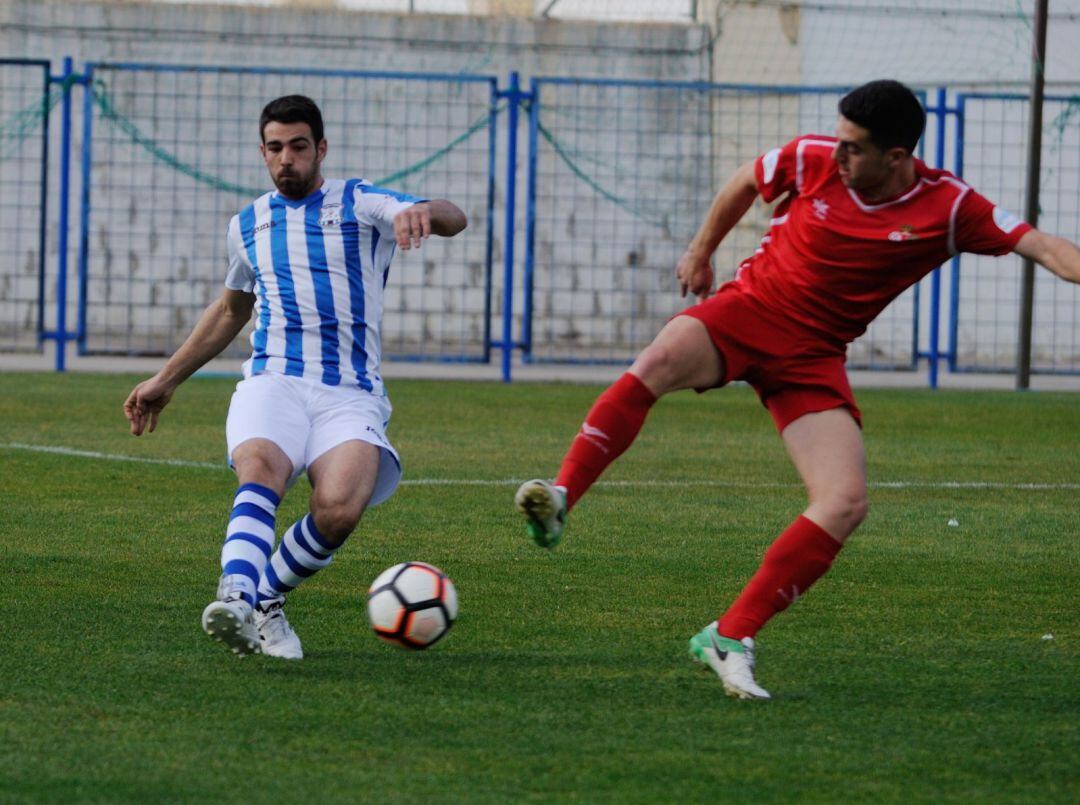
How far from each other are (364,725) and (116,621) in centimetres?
152

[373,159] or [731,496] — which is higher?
[373,159]

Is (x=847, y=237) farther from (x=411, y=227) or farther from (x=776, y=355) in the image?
(x=411, y=227)

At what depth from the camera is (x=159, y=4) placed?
64.4ft

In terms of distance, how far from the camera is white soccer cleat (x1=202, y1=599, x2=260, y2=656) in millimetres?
4594

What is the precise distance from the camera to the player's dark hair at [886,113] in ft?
15.0

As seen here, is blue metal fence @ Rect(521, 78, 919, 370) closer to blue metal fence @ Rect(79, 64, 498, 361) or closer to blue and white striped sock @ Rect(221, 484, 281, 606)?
blue metal fence @ Rect(79, 64, 498, 361)

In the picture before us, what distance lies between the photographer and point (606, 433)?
479cm

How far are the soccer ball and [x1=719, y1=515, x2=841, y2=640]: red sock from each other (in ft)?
2.61

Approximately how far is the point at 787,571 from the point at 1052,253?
3.50ft

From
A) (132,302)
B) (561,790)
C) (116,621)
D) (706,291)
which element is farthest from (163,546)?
(132,302)

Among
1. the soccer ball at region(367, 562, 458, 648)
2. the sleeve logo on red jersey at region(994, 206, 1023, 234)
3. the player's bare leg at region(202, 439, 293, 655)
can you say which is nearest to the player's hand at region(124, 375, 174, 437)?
the player's bare leg at region(202, 439, 293, 655)

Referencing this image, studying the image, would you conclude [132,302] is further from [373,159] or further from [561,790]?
[561,790]

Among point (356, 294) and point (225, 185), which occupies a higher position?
point (225, 185)

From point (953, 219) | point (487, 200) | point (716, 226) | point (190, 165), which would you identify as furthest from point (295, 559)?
point (190, 165)
